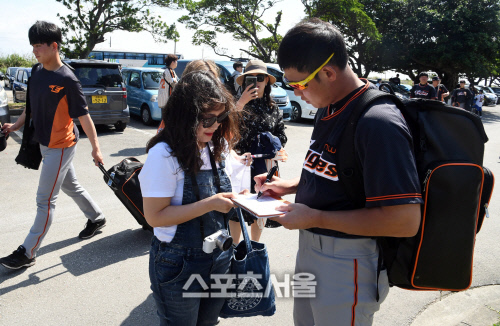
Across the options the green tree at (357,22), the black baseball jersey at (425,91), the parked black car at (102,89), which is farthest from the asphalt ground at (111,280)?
the green tree at (357,22)

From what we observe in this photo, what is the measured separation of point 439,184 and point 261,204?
730 millimetres

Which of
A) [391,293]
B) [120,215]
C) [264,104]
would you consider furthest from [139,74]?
[391,293]

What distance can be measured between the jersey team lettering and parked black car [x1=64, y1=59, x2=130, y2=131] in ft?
28.3

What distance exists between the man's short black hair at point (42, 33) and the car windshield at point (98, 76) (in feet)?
20.2

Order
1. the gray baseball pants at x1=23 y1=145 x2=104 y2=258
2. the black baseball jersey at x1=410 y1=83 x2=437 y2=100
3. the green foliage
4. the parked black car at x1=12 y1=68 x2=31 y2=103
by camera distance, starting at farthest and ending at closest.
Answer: the green foliage → the parked black car at x1=12 y1=68 x2=31 y2=103 → the black baseball jersey at x1=410 y1=83 x2=437 y2=100 → the gray baseball pants at x1=23 y1=145 x2=104 y2=258

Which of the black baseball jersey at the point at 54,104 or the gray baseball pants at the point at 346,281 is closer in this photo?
the gray baseball pants at the point at 346,281

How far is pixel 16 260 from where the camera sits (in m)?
3.31

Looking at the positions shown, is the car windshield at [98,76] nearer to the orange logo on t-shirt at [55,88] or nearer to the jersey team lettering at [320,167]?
the orange logo on t-shirt at [55,88]

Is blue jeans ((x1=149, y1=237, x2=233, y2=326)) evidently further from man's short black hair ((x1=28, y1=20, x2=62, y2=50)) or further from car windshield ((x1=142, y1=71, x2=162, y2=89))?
car windshield ((x1=142, y1=71, x2=162, y2=89))

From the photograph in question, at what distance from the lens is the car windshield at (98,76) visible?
9.16 m

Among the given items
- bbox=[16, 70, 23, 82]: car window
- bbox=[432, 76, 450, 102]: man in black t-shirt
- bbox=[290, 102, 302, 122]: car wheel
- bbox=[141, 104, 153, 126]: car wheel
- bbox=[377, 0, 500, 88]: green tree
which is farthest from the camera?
bbox=[377, 0, 500, 88]: green tree

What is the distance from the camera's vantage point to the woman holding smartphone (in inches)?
127

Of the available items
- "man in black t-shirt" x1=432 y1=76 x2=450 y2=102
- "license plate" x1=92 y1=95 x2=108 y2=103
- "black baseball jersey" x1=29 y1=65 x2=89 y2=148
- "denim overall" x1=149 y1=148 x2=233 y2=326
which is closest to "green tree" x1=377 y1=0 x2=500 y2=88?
"man in black t-shirt" x1=432 y1=76 x2=450 y2=102

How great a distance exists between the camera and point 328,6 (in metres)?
25.4
